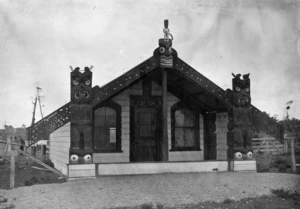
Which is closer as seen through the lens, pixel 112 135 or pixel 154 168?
pixel 154 168

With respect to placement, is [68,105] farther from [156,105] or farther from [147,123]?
[156,105]

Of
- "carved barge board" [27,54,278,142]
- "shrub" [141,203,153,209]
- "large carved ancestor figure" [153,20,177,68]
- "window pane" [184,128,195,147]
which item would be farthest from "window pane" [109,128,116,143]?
"shrub" [141,203,153,209]

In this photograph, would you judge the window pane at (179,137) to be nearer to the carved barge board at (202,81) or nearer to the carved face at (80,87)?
the carved barge board at (202,81)

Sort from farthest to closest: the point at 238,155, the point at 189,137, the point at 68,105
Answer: the point at 189,137 → the point at 238,155 → the point at 68,105

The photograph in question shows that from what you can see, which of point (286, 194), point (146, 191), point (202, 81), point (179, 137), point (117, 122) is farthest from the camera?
point (179, 137)

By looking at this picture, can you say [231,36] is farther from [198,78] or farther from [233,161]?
[233,161]

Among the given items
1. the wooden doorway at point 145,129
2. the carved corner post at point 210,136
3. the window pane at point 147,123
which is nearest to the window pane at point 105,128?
the wooden doorway at point 145,129

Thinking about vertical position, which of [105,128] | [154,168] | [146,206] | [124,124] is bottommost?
[146,206]

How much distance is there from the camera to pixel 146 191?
8281mm

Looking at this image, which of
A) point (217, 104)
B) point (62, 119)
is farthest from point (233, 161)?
point (62, 119)

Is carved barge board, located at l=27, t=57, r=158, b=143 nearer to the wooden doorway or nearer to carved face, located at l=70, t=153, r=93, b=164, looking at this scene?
carved face, located at l=70, t=153, r=93, b=164

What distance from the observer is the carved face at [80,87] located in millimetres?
9848

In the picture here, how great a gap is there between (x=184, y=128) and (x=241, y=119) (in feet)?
8.36

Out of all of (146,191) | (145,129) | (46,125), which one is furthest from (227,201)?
(145,129)
